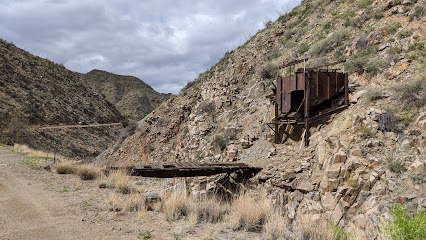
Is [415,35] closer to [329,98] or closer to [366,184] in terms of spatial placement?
[329,98]

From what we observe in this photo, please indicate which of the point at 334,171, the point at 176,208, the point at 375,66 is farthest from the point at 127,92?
the point at 176,208

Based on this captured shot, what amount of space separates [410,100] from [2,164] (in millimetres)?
16826

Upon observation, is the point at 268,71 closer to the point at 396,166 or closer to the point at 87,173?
the point at 396,166

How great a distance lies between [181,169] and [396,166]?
7.04 meters

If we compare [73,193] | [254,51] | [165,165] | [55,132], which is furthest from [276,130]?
[55,132]

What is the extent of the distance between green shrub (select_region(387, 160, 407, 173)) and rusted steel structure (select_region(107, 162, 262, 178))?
5.31m

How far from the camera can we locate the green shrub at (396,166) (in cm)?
820

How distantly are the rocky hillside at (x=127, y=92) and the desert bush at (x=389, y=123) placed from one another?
69.1 metres

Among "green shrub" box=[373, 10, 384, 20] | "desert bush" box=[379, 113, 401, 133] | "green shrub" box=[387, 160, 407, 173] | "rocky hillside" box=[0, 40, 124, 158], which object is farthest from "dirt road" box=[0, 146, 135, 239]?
"rocky hillside" box=[0, 40, 124, 158]

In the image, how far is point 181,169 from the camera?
11664 mm

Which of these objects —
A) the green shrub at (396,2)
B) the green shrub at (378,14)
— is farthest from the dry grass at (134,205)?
the green shrub at (396,2)

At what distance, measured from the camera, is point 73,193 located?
9430mm

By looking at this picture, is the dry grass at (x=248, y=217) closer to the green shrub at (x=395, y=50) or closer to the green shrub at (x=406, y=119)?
the green shrub at (x=406, y=119)

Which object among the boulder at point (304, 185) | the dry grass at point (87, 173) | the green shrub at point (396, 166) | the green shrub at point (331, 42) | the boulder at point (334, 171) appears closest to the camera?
the green shrub at point (396, 166)
